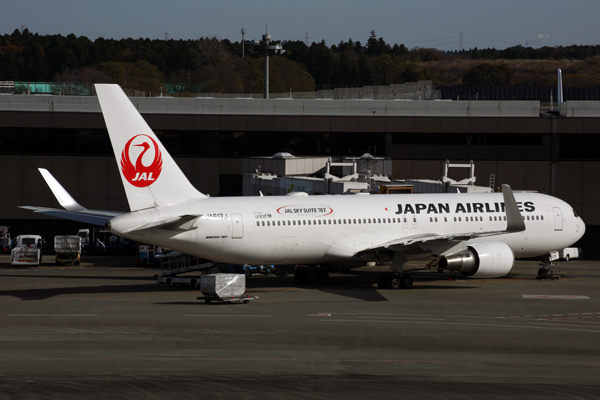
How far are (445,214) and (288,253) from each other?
A: 9.43 meters

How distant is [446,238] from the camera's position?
3434 centimetres

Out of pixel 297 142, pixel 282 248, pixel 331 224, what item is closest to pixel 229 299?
pixel 282 248

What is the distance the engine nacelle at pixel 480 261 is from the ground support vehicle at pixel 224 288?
10.3 meters

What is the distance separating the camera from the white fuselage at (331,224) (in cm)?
3256

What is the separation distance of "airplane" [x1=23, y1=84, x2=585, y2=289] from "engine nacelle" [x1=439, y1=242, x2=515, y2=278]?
0.17 feet

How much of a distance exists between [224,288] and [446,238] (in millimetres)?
11213

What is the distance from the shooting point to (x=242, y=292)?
107 ft

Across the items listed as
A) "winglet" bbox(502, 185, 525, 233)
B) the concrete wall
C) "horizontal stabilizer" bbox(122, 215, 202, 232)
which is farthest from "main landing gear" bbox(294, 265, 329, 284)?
the concrete wall

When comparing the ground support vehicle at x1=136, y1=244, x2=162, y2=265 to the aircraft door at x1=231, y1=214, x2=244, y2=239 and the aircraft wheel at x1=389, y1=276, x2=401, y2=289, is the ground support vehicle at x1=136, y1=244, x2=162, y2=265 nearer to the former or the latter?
the aircraft door at x1=231, y1=214, x2=244, y2=239

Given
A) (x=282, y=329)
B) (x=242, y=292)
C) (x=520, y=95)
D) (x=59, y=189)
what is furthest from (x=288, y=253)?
(x=520, y=95)

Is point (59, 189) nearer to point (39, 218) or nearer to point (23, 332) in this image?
point (23, 332)

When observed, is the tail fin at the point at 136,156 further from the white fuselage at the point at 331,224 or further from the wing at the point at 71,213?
the wing at the point at 71,213

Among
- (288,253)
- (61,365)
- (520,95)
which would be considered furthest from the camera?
(520,95)

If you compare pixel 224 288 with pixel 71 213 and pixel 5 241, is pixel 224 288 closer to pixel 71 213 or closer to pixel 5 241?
pixel 71 213
